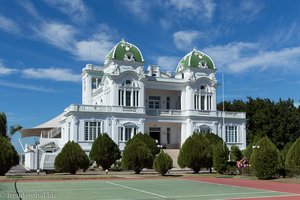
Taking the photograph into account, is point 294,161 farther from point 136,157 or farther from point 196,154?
point 136,157

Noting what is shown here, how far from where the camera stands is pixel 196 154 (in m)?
38.1

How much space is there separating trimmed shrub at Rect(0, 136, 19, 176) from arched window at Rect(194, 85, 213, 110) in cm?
3248

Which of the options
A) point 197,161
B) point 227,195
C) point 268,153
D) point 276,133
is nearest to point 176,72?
point 276,133

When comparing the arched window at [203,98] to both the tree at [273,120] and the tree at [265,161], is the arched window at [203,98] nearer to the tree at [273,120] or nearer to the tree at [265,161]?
the tree at [273,120]

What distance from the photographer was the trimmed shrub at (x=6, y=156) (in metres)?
32.7

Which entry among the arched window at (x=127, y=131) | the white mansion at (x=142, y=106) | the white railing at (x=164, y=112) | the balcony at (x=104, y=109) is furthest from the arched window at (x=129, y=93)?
the arched window at (x=127, y=131)

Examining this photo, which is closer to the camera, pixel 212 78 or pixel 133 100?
pixel 133 100

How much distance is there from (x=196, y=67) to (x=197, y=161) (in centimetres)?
2581

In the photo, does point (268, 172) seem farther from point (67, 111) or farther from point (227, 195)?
point (67, 111)

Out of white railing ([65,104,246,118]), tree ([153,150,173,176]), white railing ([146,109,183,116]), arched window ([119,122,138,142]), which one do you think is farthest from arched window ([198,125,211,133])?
tree ([153,150,173,176])

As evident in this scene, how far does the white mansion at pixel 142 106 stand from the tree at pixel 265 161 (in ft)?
86.8

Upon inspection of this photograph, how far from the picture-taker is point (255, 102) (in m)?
71.2

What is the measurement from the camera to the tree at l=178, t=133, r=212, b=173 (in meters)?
38.1

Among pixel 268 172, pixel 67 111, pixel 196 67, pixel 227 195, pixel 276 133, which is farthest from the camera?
pixel 276 133
